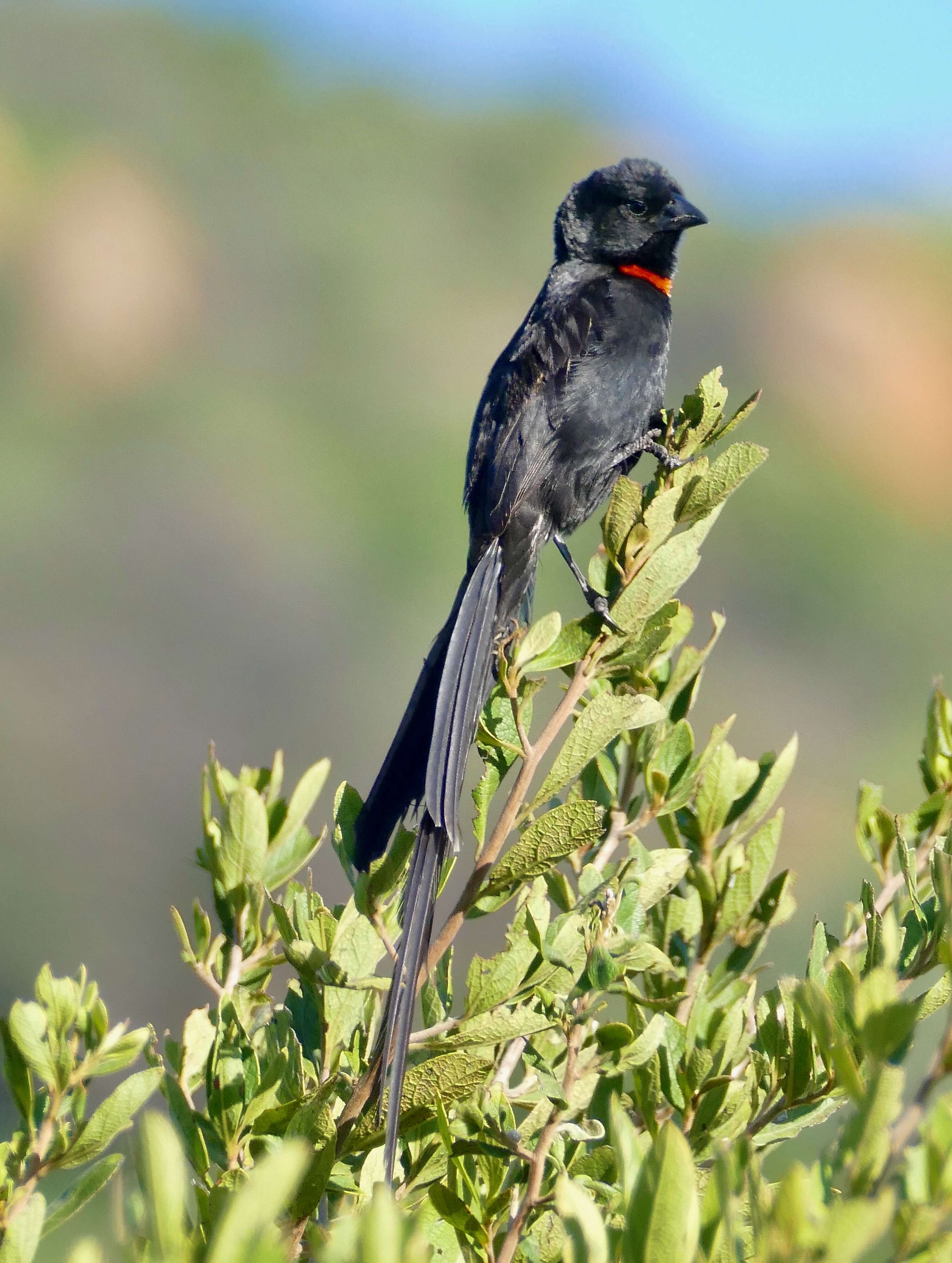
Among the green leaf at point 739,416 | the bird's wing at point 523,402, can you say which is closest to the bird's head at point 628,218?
the bird's wing at point 523,402

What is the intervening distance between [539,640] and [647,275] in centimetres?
244

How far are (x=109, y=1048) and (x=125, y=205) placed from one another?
1124 centimetres

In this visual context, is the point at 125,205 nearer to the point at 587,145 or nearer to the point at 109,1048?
the point at 587,145

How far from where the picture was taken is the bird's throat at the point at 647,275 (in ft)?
11.8

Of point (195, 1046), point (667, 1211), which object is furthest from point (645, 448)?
point (667, 1211)

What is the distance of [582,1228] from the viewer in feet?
2.59

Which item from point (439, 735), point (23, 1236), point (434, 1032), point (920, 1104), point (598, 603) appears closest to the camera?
point (920, 1104)

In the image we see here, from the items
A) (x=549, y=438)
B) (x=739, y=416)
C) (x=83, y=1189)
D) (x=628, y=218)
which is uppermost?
(x=628, y=218)

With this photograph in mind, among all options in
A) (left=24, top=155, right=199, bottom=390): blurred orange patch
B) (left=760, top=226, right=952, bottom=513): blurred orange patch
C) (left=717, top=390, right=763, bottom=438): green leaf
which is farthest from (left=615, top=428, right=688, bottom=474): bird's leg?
(left=24, top=155, right=199, bottom=390): blurred orange patch

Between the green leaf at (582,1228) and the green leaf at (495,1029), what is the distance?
35cm

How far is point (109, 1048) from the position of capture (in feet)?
4.11

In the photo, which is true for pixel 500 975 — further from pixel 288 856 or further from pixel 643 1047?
pixel 288 856

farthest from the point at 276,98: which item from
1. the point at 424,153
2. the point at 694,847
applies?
the point at 694,847

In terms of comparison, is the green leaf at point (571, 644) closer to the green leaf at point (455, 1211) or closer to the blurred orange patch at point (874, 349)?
the green leaf at point (455, 1211)
